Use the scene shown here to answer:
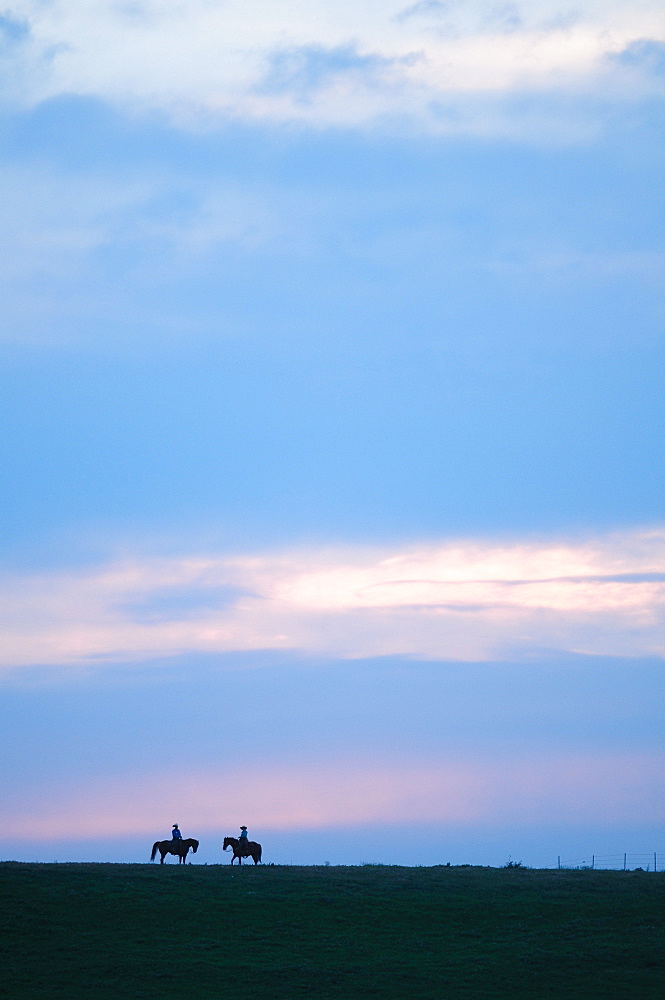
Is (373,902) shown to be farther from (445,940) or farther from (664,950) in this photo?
(664,950)

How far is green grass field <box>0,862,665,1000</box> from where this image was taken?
33.9 metres

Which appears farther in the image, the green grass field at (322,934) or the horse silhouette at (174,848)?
the horse silhouette at (174,848)

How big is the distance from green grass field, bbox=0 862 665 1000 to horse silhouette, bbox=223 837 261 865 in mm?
2566

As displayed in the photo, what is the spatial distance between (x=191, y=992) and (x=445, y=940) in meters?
9.71

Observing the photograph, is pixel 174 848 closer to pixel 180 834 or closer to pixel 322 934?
pixel 180 834

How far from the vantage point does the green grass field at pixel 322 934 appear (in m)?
33.9

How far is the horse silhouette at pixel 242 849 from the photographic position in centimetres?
5056

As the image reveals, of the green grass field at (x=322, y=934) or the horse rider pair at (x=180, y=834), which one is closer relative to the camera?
the green grass field at (x=322, y=934)

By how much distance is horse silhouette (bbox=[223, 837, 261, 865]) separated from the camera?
166 ft

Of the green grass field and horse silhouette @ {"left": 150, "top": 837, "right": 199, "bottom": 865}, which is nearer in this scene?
the green grass field

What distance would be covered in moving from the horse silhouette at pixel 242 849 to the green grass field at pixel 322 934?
2.57 metres

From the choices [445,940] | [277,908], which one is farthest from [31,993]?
[445,940]

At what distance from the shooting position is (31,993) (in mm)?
33000

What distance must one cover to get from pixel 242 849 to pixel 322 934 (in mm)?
12615
